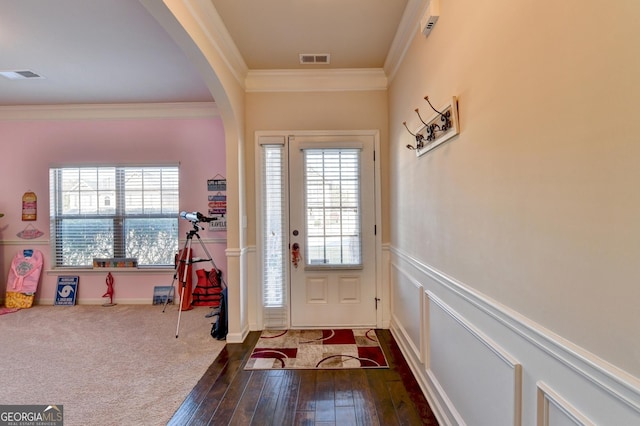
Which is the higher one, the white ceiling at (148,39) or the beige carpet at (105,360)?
the white ceiling at (148,39)

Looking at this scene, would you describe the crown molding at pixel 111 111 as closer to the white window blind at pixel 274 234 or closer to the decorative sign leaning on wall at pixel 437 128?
the white window blind at pixel 274 234

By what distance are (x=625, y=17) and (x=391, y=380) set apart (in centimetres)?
235

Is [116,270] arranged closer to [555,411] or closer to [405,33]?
[405,33]

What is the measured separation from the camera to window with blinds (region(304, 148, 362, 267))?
321 cm

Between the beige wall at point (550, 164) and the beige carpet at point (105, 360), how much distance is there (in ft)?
7.17

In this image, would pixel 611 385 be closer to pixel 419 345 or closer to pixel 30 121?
pixel 419 345

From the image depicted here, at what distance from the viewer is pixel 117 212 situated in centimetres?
419

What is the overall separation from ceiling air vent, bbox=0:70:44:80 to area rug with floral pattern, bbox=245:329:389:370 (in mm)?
3650

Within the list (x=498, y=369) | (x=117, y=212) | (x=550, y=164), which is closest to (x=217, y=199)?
(x=117, y=212)

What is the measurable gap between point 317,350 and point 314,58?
109 inches

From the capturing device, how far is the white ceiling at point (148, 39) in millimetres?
2168

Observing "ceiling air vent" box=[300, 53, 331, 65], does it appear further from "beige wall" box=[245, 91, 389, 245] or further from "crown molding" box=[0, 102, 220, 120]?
"crown molding" box=[0, 102, 220, 120]

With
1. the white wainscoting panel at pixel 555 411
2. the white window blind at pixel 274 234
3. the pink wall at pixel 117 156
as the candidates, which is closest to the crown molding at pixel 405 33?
the white window blind at pixel 274 234

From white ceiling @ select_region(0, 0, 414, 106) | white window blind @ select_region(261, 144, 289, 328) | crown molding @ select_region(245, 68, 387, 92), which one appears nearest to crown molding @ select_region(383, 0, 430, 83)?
white ceiling @ select_region(0, 0, 414, 106)
